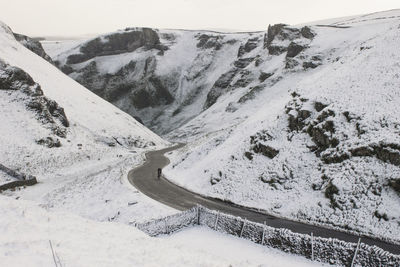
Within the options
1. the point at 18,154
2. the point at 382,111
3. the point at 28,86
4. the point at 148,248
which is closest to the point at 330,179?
the point at 382,111

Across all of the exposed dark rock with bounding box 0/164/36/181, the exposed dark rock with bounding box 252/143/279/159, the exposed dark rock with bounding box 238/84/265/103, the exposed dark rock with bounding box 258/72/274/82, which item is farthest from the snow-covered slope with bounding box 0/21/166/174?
the exposed dark rock with bounding box 258/72/274/82

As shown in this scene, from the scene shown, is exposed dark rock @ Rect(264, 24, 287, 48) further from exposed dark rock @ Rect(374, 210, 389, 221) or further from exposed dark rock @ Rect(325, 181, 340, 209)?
exposed dark rock @ Rect(374, 210, 389, 221)

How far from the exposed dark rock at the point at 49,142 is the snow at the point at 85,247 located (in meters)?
36.2

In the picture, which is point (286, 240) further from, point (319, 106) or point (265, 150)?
point (319, 106)

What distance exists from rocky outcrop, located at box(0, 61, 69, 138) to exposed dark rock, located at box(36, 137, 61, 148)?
2594 mm

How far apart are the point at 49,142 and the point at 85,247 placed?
42409 mm

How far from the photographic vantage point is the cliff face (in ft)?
385

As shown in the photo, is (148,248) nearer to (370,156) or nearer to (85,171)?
(370,156)

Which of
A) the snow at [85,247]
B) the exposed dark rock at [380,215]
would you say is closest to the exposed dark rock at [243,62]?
the exposed dark rock at [380,215]

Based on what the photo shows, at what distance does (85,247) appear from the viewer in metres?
10.8

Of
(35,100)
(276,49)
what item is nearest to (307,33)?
(276,49)

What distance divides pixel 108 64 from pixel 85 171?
12101 cm

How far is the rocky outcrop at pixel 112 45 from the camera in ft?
534

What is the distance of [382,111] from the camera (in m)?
25.1
